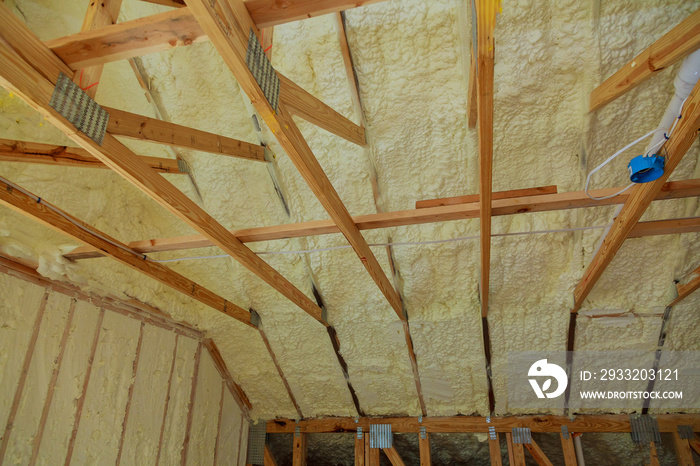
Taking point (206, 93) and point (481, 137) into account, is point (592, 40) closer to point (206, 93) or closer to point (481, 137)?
point (481, 137)

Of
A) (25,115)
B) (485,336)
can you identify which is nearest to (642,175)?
(485,336)

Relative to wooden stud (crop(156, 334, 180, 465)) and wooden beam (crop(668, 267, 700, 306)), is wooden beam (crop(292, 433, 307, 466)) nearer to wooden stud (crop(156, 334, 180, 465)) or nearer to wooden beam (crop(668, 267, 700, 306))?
wooden stud (crop(156, 334, 180, 465))

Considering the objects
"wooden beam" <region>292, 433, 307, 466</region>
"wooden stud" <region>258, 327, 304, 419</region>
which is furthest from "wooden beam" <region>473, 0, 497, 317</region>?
"wooden beam" <region>292, 433, 307, 466</region>

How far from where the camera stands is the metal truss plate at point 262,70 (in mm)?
1464

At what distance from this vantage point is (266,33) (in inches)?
91.6

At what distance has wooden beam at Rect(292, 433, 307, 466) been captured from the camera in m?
5.15

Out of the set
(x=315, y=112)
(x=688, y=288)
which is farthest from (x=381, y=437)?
(x=315, y=112)

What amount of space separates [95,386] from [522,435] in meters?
3.92

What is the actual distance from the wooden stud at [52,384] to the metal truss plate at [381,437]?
313cm

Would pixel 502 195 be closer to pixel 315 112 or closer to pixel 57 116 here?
pixel 315 112

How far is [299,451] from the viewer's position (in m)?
5.20

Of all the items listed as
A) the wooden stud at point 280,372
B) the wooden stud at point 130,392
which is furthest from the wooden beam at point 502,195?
the wooden stud at point 130,392

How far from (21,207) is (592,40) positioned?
332 cm

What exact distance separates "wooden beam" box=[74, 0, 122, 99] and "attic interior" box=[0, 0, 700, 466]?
1cm
